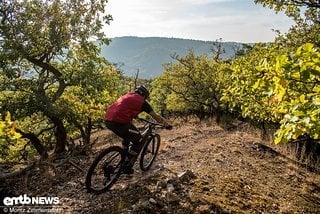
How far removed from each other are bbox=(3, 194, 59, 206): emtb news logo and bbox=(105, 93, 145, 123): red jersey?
2364 millimetres

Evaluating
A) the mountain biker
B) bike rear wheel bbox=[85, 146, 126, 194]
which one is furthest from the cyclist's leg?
bike rear wheel bbox=[85, 146, 126, 194]

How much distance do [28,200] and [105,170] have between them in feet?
6.60

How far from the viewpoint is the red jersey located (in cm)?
816

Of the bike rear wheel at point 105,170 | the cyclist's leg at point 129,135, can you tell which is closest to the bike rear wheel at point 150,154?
the cyclist's leg at point 129,135

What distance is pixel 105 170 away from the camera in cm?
817

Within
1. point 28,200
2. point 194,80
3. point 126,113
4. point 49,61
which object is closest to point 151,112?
point 126,113

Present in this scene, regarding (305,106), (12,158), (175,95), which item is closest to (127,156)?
(305,106)

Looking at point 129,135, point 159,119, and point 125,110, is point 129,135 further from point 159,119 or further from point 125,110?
point 159,119

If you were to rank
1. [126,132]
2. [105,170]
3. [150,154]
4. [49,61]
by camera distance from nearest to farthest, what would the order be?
[105,170] → [126,132] → [150,154] → [49,61]

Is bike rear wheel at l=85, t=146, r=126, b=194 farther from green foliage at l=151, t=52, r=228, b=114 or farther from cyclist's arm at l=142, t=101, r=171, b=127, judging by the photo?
green foliage at l=151, t=52, r=228, b=114

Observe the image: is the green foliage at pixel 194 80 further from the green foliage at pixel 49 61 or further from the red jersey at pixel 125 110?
the red jersey at pixel 125 110

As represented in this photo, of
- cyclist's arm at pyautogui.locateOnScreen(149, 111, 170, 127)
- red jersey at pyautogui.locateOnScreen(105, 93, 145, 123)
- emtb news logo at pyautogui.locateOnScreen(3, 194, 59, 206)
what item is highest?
red jersey at pyautogui.locateOnScreen(105, 93, 145, 123)

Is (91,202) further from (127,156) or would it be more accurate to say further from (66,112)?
(66,112)

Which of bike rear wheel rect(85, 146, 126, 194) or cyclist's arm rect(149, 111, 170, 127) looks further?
cyclist's arm rect(149, 111, 170, 127)
